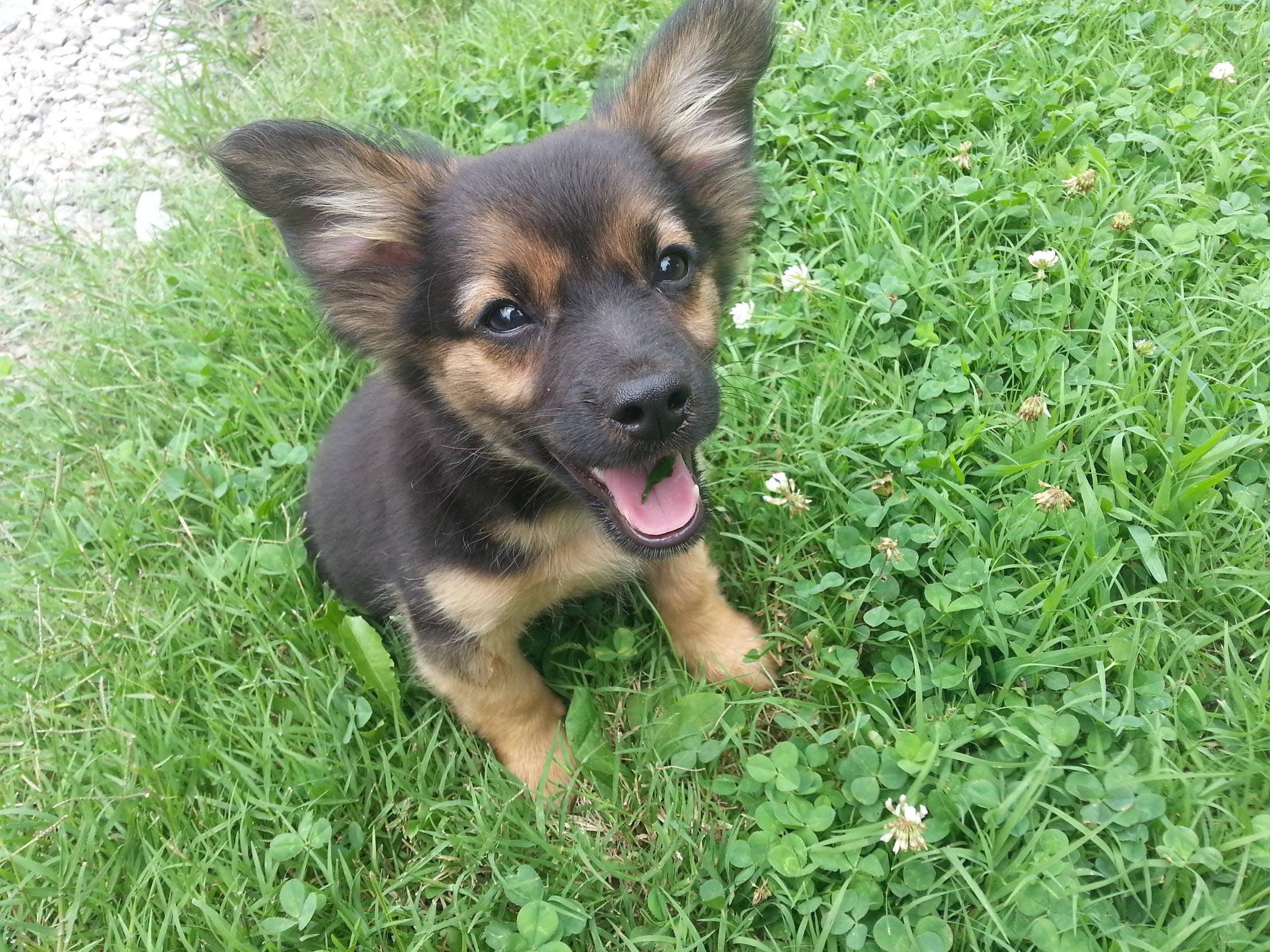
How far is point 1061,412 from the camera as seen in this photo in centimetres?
274

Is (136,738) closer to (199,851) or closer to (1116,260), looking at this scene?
(199,851)

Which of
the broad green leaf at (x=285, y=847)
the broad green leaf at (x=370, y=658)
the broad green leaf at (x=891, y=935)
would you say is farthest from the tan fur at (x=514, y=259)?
the broad green leaf at (x=891, y=935)

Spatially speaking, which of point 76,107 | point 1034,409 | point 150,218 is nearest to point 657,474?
point 1034,409

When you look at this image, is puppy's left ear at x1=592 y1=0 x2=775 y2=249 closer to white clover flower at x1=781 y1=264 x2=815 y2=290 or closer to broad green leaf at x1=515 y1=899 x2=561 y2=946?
white clover flower at x1=781 y1=264 x2=815 y2=290

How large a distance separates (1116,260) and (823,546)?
58.8 inches

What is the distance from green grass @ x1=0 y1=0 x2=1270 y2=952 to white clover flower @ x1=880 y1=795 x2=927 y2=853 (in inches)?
2.6

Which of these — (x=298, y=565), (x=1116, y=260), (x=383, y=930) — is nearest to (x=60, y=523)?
(x=298, y=565)

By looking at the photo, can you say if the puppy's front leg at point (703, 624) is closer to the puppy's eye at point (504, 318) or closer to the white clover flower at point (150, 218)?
the puppy's eye at point (504, 318)

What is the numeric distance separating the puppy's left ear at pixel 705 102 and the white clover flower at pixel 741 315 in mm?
650

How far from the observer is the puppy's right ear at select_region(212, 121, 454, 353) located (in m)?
2.03

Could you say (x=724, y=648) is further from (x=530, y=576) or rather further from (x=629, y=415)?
(x=629, y=415)

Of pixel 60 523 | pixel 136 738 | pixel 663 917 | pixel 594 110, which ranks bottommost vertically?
pixel 663 917

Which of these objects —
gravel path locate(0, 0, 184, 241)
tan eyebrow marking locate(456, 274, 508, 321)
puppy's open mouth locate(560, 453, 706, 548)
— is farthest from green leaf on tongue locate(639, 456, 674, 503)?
gravel path locate(0, 0, 184, 241)

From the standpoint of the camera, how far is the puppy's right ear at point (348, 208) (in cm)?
203
